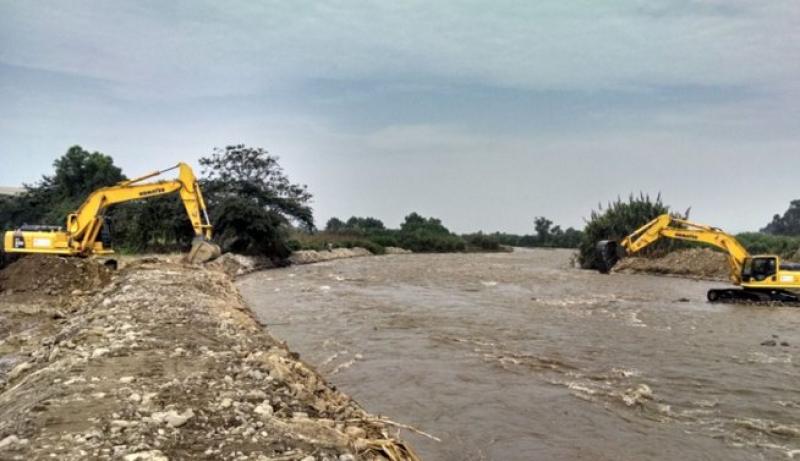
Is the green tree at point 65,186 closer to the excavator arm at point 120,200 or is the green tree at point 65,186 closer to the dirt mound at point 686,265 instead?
the excavator arm at point 120,200

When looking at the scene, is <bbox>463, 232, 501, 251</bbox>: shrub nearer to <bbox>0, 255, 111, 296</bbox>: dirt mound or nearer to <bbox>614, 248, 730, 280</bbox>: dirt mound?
<bbox>614, 248, 730, 280</bbox>: dirt mound

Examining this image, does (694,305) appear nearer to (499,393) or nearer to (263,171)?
(499,393)

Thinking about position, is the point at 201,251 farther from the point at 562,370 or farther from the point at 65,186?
the point at 65,186

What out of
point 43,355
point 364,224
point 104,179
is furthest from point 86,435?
point 364,224

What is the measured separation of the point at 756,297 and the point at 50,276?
71.2 feet

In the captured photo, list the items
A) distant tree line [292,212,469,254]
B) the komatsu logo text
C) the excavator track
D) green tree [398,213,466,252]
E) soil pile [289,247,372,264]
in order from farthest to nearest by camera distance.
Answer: green tree [398,213,466,252], distant tree line [292,212,469,254], soil pile [289,247,372,264], the komatsu logo text, the excavator track

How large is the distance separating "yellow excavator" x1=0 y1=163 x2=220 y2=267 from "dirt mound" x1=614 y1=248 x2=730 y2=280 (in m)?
24.8

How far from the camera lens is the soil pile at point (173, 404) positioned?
427 centimetres

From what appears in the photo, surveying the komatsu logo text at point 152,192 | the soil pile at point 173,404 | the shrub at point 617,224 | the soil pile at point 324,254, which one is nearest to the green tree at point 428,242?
the soil pile at point 324,254

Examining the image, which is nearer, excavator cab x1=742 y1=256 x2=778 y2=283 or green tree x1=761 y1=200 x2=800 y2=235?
excavator cab x1=742 y1=256 x2=778 y2=283

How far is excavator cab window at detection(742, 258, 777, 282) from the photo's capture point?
20.0 meters

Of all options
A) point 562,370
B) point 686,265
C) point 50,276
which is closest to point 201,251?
point 50,276

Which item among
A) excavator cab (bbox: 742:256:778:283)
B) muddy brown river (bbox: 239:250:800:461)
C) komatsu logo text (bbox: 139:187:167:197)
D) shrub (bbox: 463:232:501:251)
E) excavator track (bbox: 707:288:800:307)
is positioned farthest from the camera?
shrub (bbox: 463:232:501:251)

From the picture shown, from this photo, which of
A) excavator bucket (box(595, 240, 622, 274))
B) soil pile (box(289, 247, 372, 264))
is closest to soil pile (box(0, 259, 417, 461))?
excavator bucket (box(595, 240, 622, 274))
